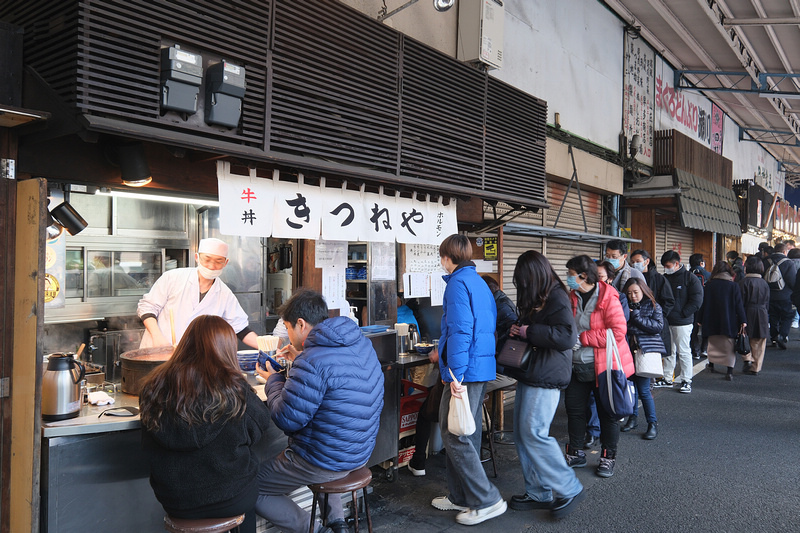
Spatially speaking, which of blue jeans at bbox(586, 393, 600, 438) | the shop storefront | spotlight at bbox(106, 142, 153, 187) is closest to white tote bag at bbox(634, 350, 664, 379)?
blue jeans at bbox(586, 393, 600, 438)

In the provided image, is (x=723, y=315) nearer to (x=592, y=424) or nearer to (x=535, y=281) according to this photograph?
(x=592, y=424)

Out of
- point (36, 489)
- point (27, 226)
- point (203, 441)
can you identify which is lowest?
point (36, 489)

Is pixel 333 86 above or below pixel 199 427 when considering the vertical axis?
above

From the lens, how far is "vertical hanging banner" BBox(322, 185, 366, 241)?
5.31m

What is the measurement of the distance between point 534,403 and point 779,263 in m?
11.1

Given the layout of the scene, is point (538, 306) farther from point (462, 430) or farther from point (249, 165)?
point (249, 165)

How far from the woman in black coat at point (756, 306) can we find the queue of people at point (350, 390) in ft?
16.6

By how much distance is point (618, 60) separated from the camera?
12312 mm

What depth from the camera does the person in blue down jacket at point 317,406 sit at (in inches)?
143

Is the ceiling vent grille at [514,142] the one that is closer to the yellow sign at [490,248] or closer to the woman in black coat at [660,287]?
the yellow sign at [490,248]

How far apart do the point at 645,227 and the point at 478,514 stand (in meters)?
11.4

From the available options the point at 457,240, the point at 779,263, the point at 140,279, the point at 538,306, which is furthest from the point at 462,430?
the point at 779,263

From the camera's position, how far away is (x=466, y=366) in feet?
15.2

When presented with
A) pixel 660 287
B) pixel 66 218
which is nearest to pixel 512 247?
pixel 660 287
